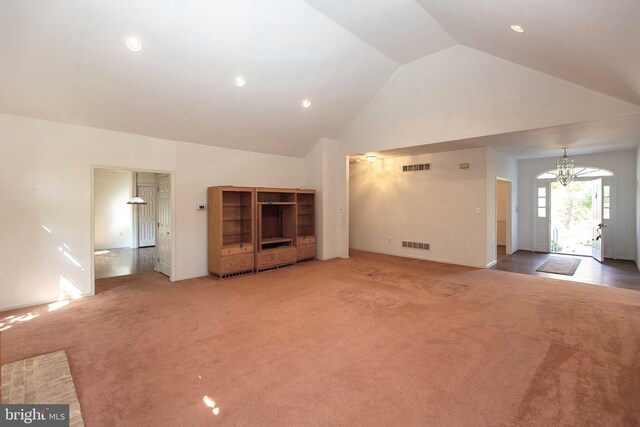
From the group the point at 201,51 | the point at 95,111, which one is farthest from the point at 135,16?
the point at 95,111

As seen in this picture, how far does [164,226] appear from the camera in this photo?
6.12 meters

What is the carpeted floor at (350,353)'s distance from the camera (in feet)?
7.00

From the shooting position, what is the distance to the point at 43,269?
434 centimetres

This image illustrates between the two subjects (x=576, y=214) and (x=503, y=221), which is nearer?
(x=503, y=221)

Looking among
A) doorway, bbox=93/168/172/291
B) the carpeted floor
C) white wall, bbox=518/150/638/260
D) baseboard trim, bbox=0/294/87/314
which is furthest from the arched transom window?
baseboard trim, bbox=0/294/87/314

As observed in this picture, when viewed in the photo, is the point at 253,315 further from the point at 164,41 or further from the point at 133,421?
the point at 164,41

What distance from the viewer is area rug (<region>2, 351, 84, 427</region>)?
222cm

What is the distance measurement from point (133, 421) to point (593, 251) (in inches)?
395

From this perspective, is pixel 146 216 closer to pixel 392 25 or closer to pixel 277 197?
pixel 277 197

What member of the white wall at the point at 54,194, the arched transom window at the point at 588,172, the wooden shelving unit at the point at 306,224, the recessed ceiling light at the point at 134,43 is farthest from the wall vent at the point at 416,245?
the recessed ceiling light at the point at 134,43

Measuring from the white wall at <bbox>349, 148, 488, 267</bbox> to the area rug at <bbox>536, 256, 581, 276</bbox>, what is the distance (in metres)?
1.34

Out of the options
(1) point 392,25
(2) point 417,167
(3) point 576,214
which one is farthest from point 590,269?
(1) point 392,25

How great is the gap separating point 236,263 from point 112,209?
245 inches

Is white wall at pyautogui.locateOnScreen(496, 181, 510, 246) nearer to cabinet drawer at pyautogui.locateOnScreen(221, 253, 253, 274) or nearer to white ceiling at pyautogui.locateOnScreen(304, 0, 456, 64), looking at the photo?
white ceiling at pyautogui.locateOnScreen(304, 0, 456, 64)
